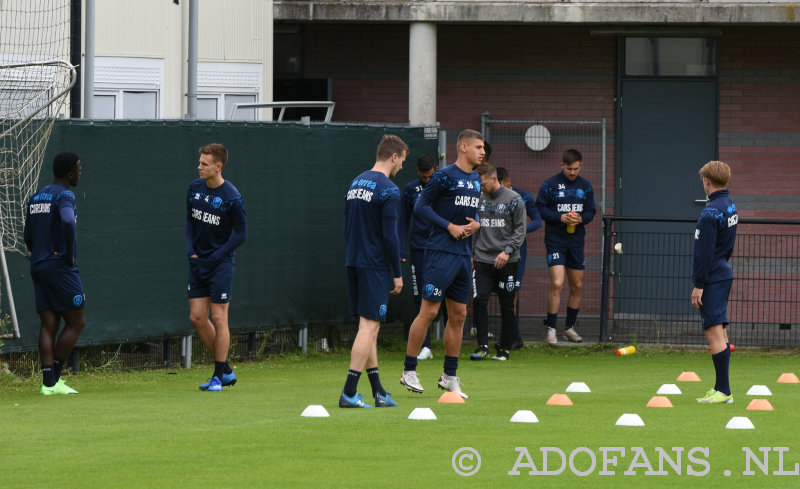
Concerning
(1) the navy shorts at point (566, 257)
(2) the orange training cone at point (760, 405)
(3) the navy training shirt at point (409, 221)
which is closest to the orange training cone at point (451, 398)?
(2) the orange training cone at point (760, 405)

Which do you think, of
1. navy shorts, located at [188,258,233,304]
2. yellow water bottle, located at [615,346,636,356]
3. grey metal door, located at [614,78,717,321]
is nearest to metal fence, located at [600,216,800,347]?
yellow water bottle, located at [615,346,636,356]

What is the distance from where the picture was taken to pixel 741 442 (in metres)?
8.35

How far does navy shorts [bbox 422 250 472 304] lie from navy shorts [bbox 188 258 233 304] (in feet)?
6.12

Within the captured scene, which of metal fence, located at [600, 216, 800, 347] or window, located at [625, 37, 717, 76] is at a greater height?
window, located at [625, 37, 717, 76]

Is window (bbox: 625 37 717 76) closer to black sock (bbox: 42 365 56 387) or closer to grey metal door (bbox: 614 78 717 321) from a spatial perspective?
grey metal door (bbox: 614 78 717 321)

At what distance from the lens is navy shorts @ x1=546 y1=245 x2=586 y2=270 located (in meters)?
16.1

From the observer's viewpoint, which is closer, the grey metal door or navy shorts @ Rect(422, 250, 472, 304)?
navy shorts @ Rect(422, 250, 472, 304)

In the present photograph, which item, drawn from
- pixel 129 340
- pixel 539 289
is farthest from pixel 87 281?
pixel 539 289

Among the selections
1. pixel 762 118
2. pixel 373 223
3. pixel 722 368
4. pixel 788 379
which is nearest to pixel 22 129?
pixel 373 223

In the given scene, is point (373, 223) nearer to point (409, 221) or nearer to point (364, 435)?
point (364, 435)

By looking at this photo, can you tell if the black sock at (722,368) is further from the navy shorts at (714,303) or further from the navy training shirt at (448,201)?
the navy training shirt at (448,201)

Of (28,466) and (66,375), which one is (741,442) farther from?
(66,375)

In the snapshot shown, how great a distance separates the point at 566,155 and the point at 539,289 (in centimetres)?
360

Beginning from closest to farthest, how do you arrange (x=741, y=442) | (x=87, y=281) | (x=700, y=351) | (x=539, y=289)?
(x=741, y=442) < (x=87, y=281) < (x=700, y=351) < (x=539, y=289)
